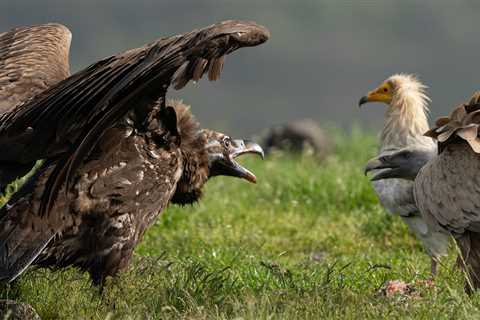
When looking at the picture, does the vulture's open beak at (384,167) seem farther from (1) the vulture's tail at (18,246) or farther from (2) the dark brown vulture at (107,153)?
(1) the vulture's tail at (18,246)

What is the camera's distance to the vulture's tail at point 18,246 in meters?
5.41

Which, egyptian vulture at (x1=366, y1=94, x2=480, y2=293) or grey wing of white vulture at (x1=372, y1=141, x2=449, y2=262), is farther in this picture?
grey wing of white vulture at (x1=372, y1=141, x2=449, y2=262)

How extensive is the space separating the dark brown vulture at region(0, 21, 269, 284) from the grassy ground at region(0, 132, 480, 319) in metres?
0.31

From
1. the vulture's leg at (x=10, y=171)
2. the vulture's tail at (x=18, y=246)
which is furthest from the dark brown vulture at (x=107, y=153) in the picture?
the vulture's leg at (x=10, y=171)

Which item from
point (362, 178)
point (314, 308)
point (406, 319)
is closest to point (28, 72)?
point (314, 308)

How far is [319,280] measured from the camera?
6324 millimetres

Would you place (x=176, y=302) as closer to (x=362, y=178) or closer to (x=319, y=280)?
(x=319, y=280)

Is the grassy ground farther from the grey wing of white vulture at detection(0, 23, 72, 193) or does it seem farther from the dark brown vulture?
the grey wing of white vulture at detection(0, 23, 72, 193)

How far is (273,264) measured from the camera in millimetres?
6391

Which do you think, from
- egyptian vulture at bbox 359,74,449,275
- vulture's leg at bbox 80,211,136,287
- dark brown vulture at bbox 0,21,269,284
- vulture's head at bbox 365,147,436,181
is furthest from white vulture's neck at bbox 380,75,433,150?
vulture's leg at bbox 80,211,136,287

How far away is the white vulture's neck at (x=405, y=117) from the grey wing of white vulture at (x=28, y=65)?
2.70 m

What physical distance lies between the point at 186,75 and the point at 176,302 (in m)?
1.34

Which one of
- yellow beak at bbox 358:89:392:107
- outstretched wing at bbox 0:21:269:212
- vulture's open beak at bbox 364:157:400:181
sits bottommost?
yellow beak at bbox 358:89:392:107

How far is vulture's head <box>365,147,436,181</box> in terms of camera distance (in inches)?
295
